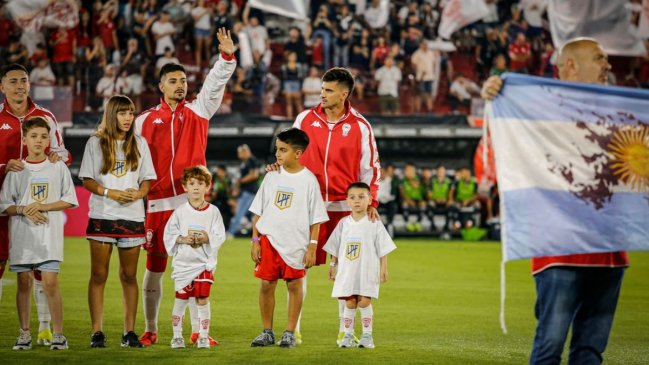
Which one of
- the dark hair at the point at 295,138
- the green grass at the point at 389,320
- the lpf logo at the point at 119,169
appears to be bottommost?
the green grass at the point at 389,320

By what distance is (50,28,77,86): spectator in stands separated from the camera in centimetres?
2522

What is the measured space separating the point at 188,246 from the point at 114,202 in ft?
2.56

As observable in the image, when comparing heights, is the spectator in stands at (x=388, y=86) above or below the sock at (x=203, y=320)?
above

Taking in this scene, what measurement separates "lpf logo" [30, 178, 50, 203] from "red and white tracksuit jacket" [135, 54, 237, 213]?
1.03 metres

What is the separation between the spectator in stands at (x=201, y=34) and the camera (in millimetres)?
26797

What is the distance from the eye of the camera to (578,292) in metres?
5.88

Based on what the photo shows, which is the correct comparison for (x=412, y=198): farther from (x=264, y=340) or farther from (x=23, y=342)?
(x=23, y=342)

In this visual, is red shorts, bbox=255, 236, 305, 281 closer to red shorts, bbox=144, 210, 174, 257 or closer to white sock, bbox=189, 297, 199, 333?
white sock, bbox=189, 297, 199, 333

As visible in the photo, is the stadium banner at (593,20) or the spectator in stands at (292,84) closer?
the stadium banner at (593,20)

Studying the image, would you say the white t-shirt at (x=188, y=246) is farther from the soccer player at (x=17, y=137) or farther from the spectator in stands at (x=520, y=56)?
the spectator in stands at (x=520, y=56)

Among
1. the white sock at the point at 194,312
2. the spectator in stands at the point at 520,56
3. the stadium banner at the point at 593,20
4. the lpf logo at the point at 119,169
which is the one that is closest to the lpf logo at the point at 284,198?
the white sock at the point at 194,312

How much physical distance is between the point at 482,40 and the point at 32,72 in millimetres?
11931

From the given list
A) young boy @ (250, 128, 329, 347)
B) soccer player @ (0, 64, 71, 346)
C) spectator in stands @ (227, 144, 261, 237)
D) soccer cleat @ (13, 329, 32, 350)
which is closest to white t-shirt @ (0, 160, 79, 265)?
soccer player @ (0, 64, 71, 346)

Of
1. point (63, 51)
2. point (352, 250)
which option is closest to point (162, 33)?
point (63, 51)
